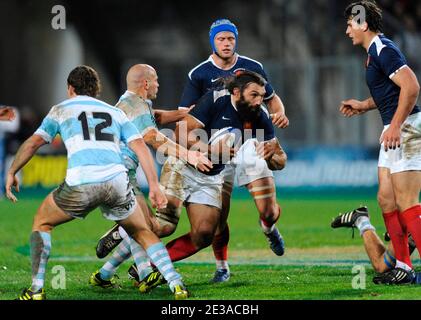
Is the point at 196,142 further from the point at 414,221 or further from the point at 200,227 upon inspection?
the point at 414,221

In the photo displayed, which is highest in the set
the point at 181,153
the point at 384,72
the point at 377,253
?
the point at 384,72

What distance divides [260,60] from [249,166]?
1685 cm

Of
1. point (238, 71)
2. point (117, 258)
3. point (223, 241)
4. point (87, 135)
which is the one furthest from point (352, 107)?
point (87, 135)

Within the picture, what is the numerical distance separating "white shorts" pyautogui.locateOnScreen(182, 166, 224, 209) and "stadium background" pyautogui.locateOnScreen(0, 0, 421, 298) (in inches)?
122

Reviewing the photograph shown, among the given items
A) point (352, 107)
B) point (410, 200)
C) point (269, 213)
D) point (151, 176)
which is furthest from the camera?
point (269, 213)

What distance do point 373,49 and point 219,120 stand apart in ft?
5.45

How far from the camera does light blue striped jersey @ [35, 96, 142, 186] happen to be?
8172mm

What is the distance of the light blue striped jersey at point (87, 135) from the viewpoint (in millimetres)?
8172

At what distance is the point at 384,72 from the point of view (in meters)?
9.07

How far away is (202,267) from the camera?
11.3 m

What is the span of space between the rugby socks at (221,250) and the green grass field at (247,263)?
194 millimetres

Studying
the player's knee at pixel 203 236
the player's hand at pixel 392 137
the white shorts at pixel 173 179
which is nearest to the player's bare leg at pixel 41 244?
the player's knee at pixel 203 236
